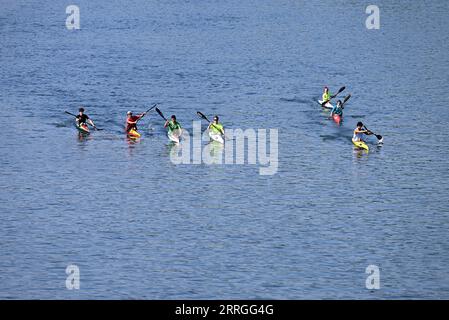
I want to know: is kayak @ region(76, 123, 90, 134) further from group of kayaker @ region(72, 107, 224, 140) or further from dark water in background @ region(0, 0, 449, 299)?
dark water in background @ region(0, 0, 449, 299)

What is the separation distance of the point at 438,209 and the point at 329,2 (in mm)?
102238

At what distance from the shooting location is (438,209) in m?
72.9

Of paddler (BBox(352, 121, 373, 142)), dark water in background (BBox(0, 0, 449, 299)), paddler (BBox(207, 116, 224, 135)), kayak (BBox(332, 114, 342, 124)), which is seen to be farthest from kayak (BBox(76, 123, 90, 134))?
paddler (BBox(352, 121, 373, 142))

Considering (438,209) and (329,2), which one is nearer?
(438,209)

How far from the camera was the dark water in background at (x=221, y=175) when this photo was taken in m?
62.0

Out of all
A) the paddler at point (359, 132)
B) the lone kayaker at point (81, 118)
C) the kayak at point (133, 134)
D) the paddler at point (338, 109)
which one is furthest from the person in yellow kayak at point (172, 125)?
the paddler at point (338, 109)

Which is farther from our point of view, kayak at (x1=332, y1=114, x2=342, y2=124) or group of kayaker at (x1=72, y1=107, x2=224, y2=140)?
kayak at (x1=332, y1=114, x2=342, y2=124)

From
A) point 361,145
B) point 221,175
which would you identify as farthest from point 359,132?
point 221,175

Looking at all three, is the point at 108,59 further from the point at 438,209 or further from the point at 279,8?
the point at 438,209

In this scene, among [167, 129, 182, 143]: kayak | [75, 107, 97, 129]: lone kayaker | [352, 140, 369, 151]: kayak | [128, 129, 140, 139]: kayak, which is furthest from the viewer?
[75, 107, 97, 129]: lone kayaker

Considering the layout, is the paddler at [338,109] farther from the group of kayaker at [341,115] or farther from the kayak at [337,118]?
the kayak at [337,118]

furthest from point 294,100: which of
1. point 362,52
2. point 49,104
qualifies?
point 362,52

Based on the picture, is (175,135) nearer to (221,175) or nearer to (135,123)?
(135,123)

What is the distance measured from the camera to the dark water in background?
204ft
